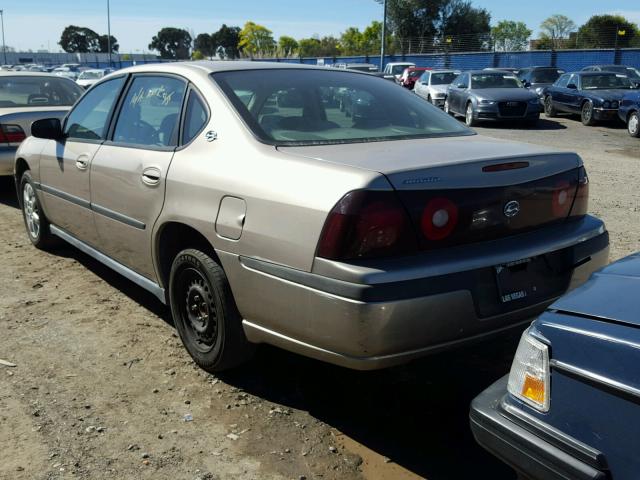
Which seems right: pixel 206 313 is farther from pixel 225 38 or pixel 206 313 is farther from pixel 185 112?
pixel 225 38

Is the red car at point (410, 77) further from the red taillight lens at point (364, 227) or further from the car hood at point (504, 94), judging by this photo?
the red taillight lens at point (364, 227)

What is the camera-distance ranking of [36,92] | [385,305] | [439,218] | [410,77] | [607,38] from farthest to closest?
[607,38] → [410,77] → [36,92] → [439,218] → [385,305]

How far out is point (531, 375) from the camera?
200 cm

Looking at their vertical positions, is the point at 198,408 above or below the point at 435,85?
below

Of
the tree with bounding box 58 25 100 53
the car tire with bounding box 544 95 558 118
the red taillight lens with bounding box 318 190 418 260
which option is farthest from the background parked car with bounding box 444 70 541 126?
the tree with bounding box 58 25 100 53

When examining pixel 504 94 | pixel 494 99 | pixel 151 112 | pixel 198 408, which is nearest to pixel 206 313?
pixel 198 408

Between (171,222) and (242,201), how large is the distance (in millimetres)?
672

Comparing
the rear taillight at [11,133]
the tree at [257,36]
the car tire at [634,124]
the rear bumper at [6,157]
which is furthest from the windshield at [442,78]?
the tree at [257,36]

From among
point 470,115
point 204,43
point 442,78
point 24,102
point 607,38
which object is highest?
point 204,43

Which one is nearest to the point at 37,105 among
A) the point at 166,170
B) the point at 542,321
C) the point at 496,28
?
the point at 166,170

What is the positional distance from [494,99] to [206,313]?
623 inches

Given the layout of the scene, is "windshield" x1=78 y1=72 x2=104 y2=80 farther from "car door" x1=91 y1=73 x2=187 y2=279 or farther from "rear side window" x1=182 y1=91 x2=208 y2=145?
"rear side window" x1=182 y1=91 x2=208 y2=145

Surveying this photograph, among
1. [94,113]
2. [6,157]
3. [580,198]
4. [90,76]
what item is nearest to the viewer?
[580,198]

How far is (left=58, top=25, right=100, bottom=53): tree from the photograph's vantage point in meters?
119
